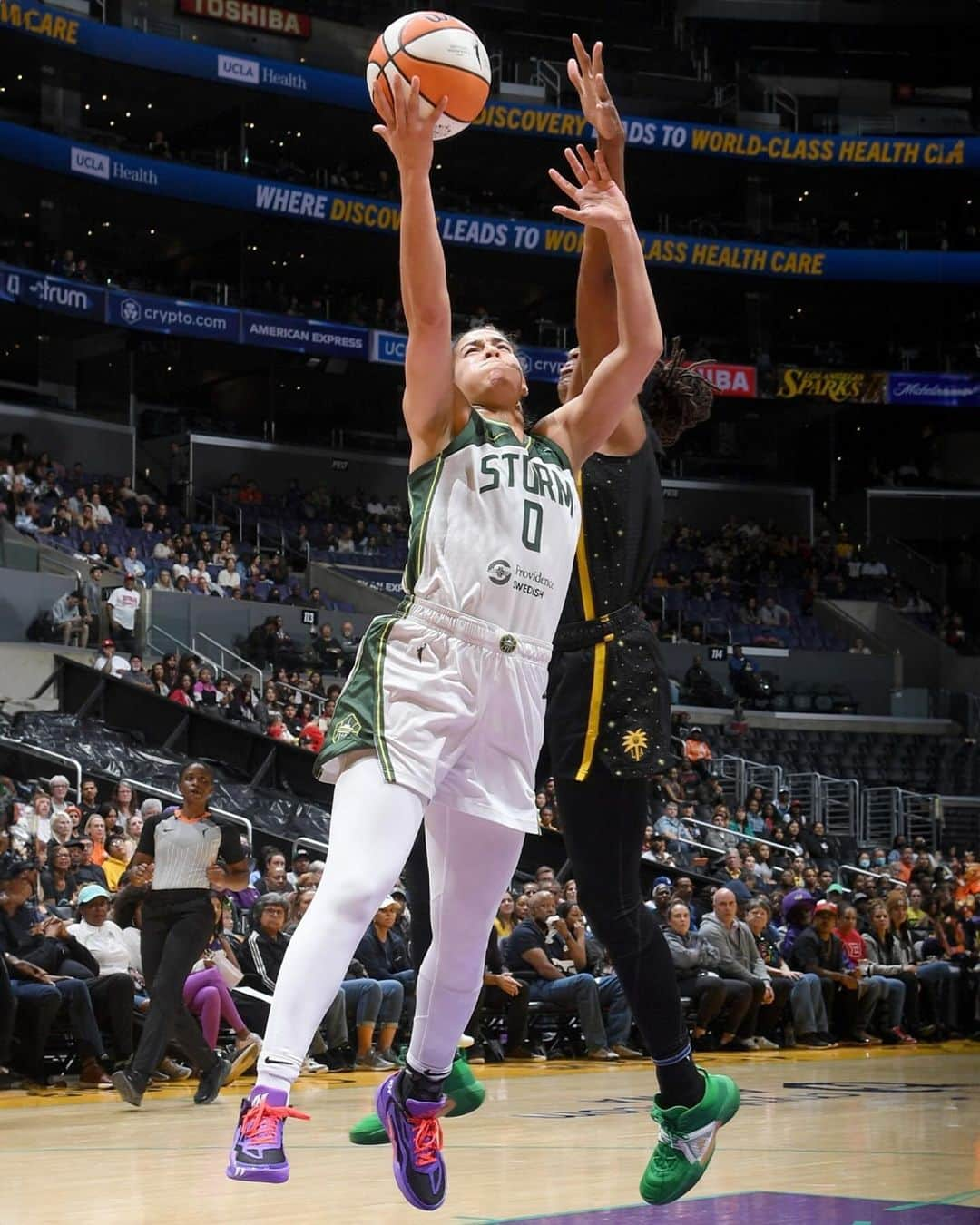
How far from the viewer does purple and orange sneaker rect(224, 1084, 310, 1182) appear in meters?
3.28

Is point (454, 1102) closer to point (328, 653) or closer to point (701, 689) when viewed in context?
point (328, 653)

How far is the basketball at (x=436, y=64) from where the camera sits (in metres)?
3.89

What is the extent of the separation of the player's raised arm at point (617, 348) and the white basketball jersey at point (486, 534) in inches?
11.6

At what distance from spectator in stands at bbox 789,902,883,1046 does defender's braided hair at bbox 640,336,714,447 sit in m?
10.2

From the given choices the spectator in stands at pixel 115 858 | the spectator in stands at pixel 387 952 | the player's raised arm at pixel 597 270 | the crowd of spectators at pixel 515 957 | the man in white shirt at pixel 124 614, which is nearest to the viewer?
the player's raised arm at pixel 597 270

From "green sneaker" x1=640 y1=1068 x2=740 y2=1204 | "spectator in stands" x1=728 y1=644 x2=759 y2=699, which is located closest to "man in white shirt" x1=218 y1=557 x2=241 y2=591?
"spectator in stands" x1=728 y1=644 x2=759 y2=699

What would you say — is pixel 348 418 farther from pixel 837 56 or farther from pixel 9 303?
pixel 837 56

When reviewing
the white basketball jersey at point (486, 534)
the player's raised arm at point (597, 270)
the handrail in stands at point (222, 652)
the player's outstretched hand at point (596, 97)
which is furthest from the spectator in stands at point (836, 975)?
the white basketball jersey at point (486, 534)

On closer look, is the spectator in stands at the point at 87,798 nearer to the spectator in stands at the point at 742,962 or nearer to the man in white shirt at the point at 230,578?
the spectator in stands at the point at 742,962

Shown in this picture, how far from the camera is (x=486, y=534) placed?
3803mm

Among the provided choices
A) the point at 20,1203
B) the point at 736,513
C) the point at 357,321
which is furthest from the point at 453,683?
the point at 736,513

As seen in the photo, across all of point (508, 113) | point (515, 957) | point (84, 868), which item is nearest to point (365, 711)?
point (84, 868)

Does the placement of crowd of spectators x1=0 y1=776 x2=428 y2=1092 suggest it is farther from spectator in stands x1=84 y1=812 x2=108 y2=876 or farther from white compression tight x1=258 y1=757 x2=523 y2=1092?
white compression tight x1=258 y1=757 x2=523 y2=1092

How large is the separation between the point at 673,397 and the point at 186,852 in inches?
183
